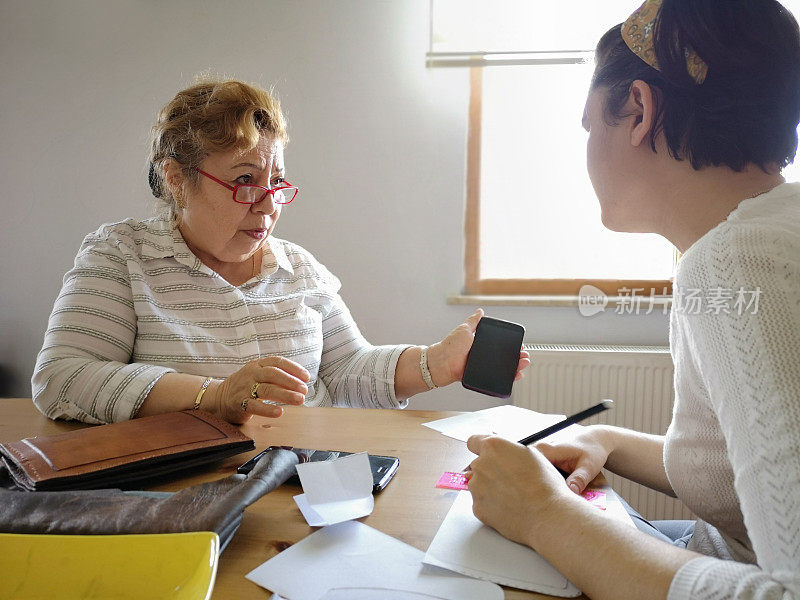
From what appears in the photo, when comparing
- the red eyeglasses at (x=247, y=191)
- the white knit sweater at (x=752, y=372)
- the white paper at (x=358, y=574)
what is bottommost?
the white paper at (x=358, y=574)

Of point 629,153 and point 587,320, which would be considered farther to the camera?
point 587,320

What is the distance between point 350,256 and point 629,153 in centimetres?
173

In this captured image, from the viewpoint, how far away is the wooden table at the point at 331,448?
645 millimetres


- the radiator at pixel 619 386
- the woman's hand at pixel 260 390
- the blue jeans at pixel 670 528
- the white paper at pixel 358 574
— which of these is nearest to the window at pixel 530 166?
the radiator at pixel 619 386

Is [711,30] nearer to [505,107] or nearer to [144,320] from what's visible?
[144,320]

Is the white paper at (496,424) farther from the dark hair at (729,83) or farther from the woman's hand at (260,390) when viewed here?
the dark hair at (729,83)

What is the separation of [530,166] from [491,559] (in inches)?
81.4

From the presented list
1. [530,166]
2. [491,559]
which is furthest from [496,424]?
[530,166]

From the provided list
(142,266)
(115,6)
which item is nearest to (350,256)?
(142,266)

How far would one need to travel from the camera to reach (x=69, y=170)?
268 centimetres

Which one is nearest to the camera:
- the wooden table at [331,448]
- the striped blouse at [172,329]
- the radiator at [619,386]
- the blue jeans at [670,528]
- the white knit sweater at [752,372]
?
the white knit sweater at [752,372]

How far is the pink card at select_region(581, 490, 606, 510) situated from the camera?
79 centimetres

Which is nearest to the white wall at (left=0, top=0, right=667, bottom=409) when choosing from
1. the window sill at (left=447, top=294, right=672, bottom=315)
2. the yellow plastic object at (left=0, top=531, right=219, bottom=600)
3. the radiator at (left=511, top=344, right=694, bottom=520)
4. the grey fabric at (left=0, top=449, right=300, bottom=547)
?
the window sill at (left=447, top=294, right=672, bottom=315)

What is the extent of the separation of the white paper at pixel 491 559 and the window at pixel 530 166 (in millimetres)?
1877
